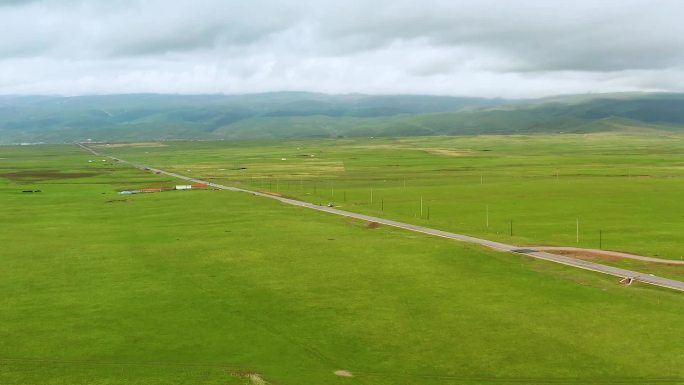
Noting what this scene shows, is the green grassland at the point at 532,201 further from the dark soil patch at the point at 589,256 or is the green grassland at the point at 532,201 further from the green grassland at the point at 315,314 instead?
the green grassland at the point at 315,314

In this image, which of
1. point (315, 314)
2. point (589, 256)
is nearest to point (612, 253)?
point (589, 256)

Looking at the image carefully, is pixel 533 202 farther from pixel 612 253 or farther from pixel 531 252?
pixel 531 252

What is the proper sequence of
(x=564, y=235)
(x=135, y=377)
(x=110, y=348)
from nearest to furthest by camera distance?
(x=135, y=377) < (x=110, y=348) < (x=564, y=235)

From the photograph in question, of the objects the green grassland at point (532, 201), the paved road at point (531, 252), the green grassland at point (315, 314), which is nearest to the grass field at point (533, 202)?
the green grassland at point (532, 201)

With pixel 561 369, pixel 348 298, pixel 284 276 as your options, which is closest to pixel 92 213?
pixel 284 276

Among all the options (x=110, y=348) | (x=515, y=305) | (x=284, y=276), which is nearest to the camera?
(x=110, y=348)

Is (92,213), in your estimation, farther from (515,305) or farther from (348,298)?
(515,305)

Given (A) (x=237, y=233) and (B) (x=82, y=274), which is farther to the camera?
(A) (x=237, y=233)

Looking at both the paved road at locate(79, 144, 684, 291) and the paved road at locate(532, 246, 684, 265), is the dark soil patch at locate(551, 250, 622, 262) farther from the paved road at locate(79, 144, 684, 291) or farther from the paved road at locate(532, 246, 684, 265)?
the paved road at locate(79, 144, 684, 291)
